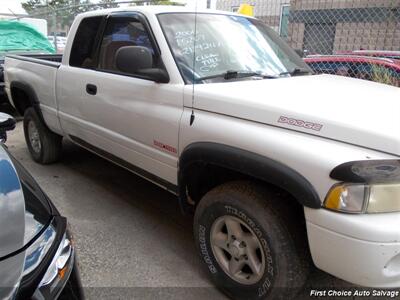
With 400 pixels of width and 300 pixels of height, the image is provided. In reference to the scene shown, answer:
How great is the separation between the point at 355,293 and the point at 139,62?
2.20 m

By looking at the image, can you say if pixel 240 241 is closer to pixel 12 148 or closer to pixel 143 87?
pixel 143 87

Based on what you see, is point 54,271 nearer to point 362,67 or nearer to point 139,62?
point 139,62

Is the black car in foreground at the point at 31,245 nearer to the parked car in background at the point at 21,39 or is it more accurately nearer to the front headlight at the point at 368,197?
the front headlight at the point at 368,197

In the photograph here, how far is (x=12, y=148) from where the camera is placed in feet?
19.5

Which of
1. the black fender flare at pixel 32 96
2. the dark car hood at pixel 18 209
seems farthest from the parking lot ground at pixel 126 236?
the dark car hood at pixel 18 209

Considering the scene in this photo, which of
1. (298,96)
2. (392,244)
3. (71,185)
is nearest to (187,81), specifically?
(298,96)

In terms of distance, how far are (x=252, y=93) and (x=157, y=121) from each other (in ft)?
2.68

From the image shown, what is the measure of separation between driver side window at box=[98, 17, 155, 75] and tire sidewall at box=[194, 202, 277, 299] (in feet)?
4.99

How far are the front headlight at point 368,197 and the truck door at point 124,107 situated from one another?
1304 millimetres

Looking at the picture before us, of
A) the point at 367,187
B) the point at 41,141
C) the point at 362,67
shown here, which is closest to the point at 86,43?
the point at 41,141

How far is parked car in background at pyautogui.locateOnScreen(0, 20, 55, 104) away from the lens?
8.85 meters

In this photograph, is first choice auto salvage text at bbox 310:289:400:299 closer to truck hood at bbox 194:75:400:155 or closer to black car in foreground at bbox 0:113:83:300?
truck hood at bbox 194:75:400:155

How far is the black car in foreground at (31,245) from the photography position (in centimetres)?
151

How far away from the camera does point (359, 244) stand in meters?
1.95
